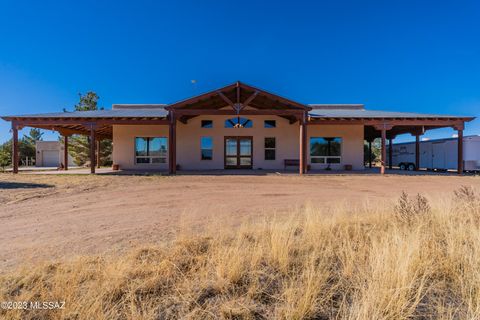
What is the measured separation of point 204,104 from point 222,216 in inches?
456

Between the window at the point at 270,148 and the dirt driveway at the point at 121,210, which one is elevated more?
the window at the point at 270,148

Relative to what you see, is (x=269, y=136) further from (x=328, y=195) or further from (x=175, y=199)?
(x=175, y=199)

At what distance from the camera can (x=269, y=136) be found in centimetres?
1728

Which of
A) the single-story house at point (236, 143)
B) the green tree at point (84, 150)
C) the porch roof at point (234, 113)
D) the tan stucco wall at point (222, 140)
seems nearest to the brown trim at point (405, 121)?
the porch roof at point (234, 113)

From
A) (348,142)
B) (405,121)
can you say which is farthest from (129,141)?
(405,121)

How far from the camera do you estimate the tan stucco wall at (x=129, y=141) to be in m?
16.9

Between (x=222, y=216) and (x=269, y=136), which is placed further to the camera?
(x=269, y=136)

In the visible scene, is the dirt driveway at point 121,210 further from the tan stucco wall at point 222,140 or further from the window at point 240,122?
the window at point 240,122

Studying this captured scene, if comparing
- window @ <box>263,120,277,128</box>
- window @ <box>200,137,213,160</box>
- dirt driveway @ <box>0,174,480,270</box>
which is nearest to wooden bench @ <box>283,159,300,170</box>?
window @ <box>263,120,277,128</box>

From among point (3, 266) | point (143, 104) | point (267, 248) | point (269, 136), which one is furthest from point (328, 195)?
point (143, 104)

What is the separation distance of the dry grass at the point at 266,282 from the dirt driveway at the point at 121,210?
33.3 inches

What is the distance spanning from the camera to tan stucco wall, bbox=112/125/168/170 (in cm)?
1694

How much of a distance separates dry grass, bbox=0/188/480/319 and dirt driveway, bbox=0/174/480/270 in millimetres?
846

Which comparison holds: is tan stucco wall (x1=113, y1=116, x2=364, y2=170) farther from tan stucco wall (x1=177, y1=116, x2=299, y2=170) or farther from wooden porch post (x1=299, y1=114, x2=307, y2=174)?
wooden porch post (x1=299, y1=114, x2=307, y2=174)
